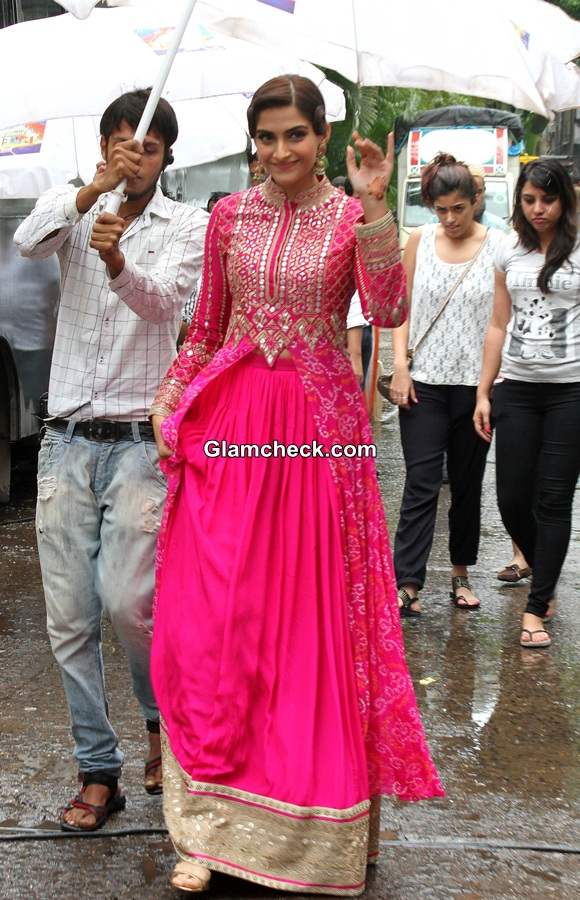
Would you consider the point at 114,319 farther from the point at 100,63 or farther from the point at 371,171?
the point at 100,63

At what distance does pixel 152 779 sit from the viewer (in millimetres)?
3986

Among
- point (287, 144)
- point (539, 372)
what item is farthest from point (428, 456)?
point (287, 144)

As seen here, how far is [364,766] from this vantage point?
3389 millimetres

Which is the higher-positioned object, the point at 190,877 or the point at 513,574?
the point at 190,877

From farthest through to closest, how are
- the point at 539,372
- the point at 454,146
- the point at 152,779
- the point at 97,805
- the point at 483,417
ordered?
the point at 454,146
the point at 483,417
the point at 539,372
the point at 152,779
the point at 97,805

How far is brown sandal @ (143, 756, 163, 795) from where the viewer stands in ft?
13.0

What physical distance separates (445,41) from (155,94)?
130 centimetres

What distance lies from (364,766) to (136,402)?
4.06ft

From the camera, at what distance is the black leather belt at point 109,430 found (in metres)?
3.77

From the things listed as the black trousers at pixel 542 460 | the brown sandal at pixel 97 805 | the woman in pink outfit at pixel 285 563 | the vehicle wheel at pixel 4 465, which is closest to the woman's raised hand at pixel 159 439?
the woman in pink outfit at pixel 285 563

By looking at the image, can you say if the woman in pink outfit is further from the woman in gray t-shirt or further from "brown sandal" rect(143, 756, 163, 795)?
the woman in gray t-shirt

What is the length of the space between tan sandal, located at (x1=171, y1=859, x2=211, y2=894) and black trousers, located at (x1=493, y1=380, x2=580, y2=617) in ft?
8.80

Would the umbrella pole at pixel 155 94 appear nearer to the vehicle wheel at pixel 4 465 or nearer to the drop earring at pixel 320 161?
the drop earring at pixel 320 161

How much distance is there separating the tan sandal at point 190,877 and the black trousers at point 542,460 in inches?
106
